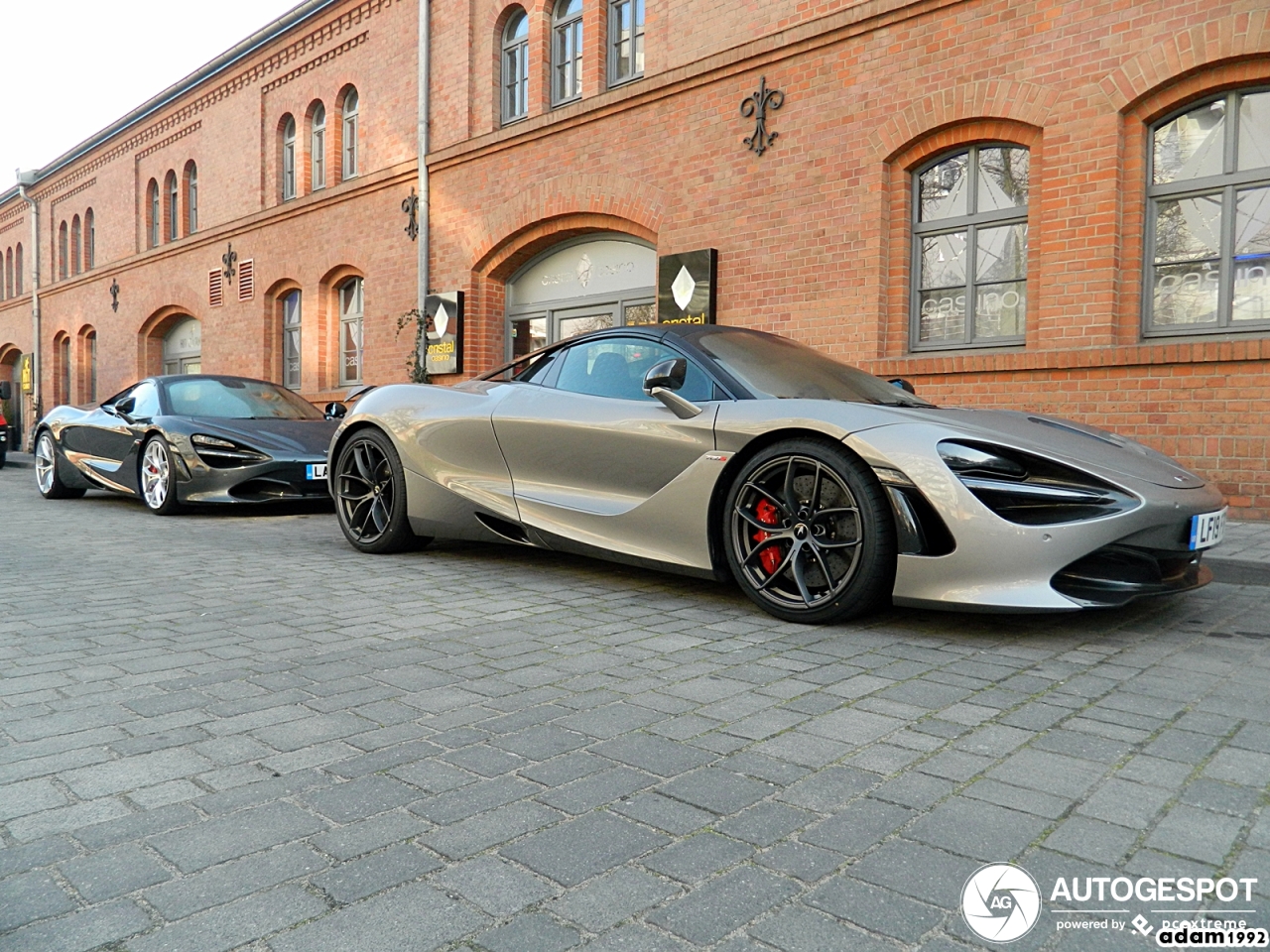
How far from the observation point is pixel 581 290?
41.6ft

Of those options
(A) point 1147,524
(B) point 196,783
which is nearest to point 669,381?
(A) point 1147,524

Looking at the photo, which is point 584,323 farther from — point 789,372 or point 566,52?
point 789,372

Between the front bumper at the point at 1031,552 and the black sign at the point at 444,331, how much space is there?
10.6 m

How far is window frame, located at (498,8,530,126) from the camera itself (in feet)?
43.5

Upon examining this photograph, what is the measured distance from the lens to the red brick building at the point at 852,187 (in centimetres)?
727

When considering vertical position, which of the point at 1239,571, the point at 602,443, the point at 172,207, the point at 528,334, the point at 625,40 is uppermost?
the point at 172,207

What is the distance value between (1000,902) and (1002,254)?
7.82m

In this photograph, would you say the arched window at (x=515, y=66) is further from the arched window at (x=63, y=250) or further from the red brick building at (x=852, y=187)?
the arched window at (x=63, y=250)

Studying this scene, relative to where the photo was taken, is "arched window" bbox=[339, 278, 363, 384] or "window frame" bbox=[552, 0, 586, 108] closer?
"window frame" bbox=[552, 0, 586, 108]

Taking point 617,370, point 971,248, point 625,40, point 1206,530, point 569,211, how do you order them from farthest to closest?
point 569,211 < point 625,40 < point 971,248 < point 617,370 < point 1206,530

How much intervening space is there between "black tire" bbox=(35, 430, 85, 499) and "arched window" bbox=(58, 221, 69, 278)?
1952 cm

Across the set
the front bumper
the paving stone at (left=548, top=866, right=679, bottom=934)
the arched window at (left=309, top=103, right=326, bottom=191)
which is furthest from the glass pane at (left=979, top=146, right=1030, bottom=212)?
the arched window at (left=309, top=103, right=326, bottom=191)

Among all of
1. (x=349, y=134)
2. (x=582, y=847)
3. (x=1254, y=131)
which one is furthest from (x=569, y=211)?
(x=582, y=847)

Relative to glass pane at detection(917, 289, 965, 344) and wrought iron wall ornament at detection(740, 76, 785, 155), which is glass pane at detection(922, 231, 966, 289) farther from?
wrought iron wall ornament at detection(740, 76, 785, 155)
